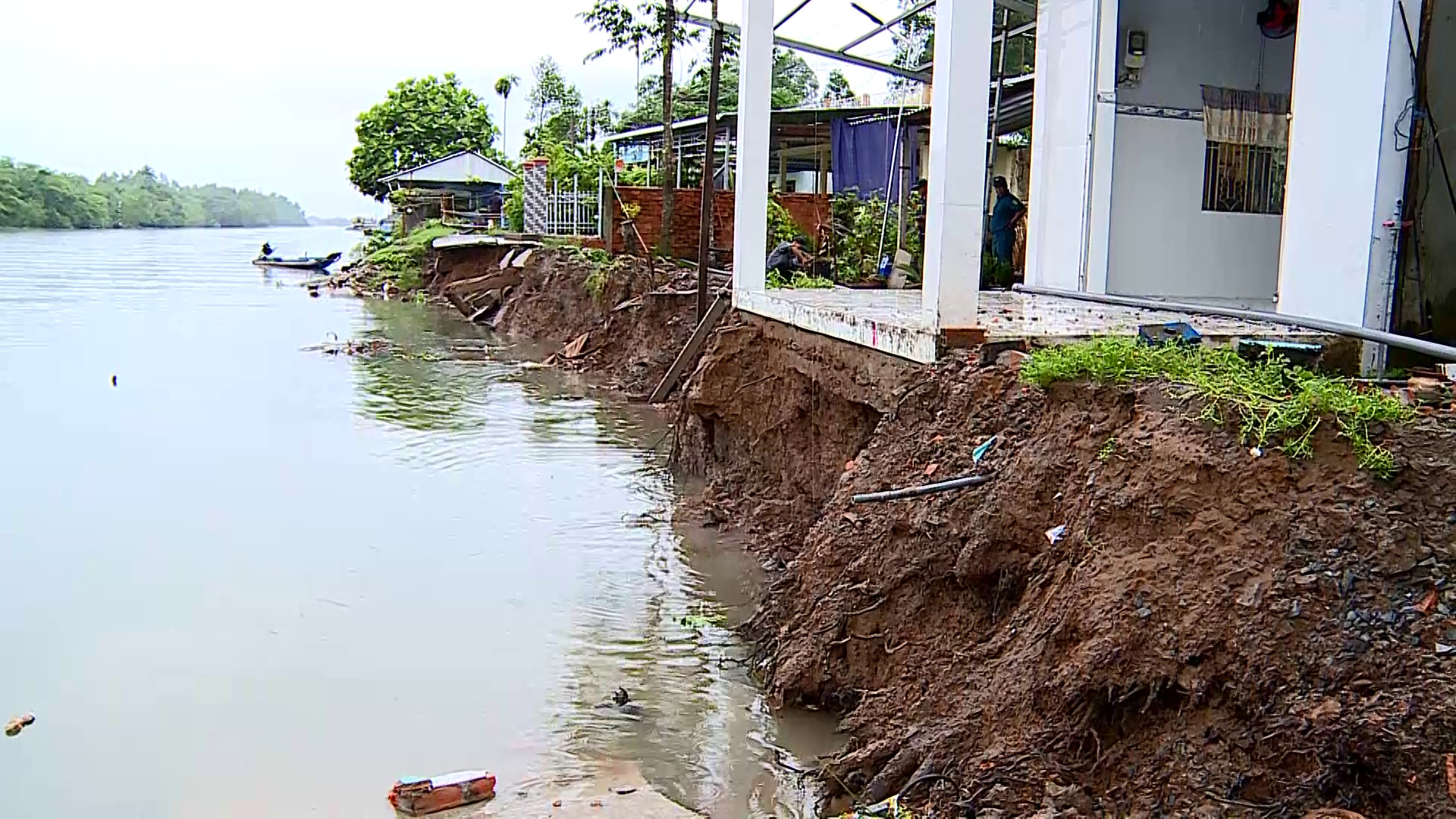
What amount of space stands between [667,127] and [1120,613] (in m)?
18.9

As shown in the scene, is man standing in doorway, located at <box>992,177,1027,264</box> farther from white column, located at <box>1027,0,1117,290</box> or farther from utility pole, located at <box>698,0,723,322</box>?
utility pole, located at <box>698,0,723,322</box>

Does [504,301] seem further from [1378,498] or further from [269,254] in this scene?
[269,254]

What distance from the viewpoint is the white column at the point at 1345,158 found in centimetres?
691

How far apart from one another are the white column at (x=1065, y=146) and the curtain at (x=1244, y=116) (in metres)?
1.31

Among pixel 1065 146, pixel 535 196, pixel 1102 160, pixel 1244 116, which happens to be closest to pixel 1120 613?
pixel 1102 160

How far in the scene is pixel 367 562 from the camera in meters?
9.08

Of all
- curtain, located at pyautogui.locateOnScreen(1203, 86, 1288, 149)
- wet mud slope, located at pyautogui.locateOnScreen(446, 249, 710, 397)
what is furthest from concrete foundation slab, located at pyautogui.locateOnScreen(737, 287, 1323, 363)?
wet mud slope, located at pyautogui.locateOnScreen(446, 249, 710, 397)

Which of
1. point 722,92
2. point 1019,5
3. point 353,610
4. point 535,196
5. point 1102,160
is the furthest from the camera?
point 722,92

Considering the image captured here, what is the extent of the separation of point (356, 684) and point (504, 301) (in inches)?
845

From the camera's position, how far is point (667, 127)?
72.1 ft

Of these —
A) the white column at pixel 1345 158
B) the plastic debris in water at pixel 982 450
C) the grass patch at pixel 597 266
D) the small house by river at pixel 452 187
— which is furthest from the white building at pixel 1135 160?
the small house by river at pixel 452 187

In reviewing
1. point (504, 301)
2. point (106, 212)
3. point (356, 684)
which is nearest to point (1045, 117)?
point (356, 684)

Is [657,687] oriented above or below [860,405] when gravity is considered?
below

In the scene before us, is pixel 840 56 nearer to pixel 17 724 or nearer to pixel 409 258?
pixel 17 724
